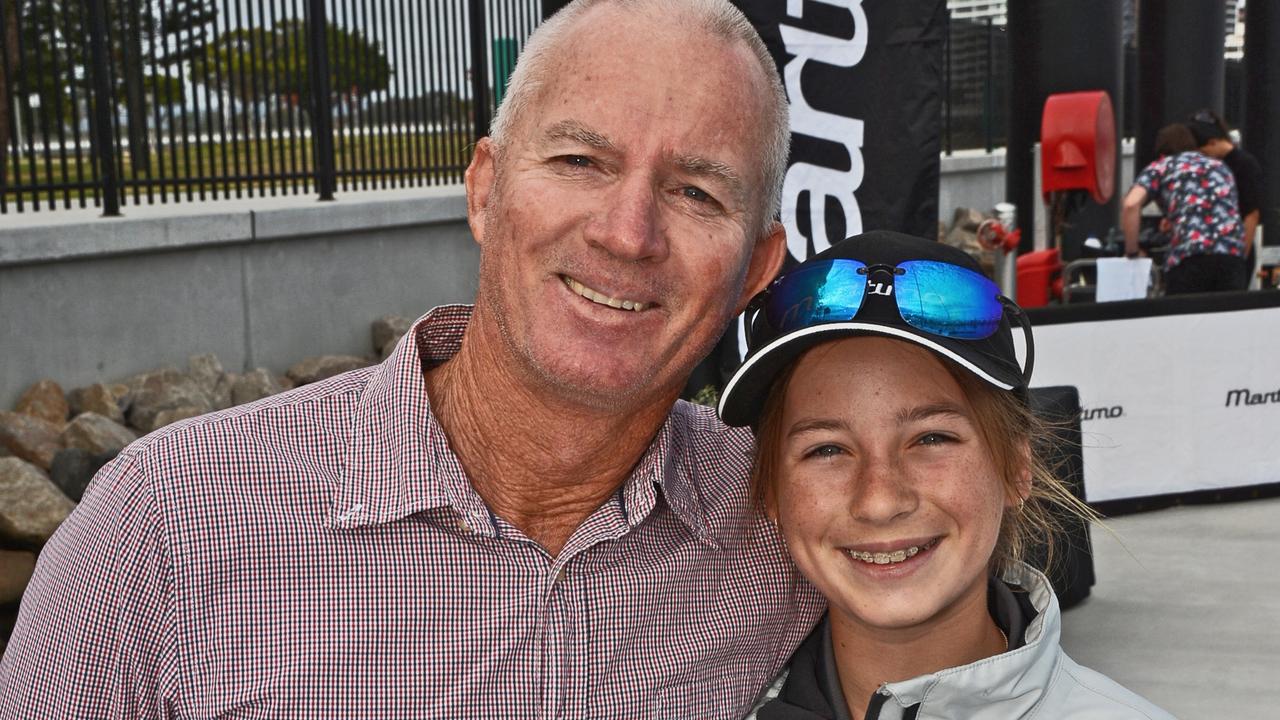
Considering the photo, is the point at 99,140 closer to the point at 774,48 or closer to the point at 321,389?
the point at 774,48

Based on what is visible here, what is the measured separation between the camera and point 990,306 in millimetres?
2150

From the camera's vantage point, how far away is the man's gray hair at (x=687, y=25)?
2055 mm

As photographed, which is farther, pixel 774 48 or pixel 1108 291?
pixel 1108 291

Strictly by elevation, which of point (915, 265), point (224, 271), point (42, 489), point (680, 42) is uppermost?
point (680, 42)

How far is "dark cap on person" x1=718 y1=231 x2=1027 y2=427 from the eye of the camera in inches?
81.4

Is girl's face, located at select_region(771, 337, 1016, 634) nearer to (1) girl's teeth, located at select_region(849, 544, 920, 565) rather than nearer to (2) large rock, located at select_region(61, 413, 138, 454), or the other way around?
(1) girl's teeth, located at select_region(849, 544, 920, 565)

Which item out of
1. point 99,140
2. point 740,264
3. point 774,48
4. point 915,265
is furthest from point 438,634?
point 99,140

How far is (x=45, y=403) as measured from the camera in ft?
24.1

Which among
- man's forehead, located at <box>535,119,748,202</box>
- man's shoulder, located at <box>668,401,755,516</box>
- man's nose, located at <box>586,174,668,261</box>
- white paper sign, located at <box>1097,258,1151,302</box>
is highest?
man's forehead, located at <box>535,119,748,202</box>

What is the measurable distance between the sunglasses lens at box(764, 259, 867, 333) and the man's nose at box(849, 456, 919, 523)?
232 mm

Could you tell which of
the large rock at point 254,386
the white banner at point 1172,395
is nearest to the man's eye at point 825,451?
the white banner at point 1172,395

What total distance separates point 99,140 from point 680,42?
695cm

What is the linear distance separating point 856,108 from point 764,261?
2596 mm

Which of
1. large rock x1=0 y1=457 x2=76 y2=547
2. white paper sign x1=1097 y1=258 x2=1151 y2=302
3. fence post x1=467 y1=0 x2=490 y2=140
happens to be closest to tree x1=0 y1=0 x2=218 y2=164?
fence post x1=467 y1=0 x2=490 y2=140
